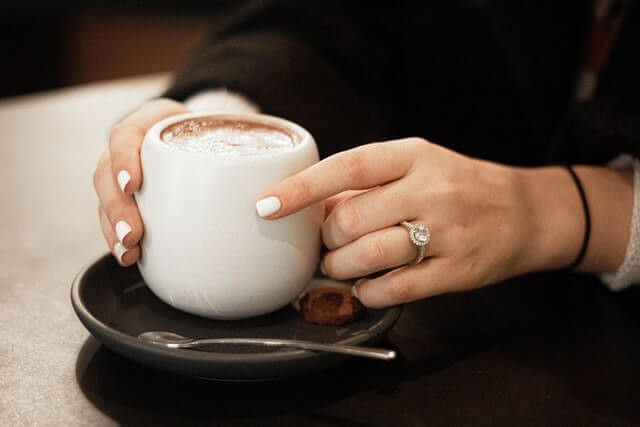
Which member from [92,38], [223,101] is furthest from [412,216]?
[92,38]

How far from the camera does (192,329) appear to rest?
54cm

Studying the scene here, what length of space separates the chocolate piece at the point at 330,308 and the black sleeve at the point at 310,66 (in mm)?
273

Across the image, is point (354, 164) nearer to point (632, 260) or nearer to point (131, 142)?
point (131, 142)

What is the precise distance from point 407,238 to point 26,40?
2594mm

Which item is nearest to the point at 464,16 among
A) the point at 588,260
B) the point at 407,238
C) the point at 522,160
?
the point at 522,160

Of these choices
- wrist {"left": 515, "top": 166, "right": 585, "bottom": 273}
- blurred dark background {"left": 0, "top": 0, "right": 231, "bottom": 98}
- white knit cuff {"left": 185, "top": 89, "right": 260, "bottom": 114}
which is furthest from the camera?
blurred dark background {"left": 0, "top": 0, "right": 231, "bottom": 98}

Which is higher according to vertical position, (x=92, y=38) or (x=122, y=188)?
(x=122, y=188)

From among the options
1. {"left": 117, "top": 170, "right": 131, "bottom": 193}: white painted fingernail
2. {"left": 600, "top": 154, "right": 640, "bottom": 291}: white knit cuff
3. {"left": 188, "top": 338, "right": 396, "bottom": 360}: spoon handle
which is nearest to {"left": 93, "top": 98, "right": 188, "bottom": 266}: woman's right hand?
{"left": 117, "top": 170, "right": 131, "bottom": 193}: white painted fingernail

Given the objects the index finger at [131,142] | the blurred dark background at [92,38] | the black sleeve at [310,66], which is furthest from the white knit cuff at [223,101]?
the blurred dark background at [92,38]

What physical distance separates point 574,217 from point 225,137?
0.34 metres

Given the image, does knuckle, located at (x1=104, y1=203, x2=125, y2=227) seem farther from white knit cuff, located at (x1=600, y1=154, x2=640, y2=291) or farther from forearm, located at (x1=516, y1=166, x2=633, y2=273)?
white knit cuff, located at (x1=600, y1=154, x2=640, y2=291)

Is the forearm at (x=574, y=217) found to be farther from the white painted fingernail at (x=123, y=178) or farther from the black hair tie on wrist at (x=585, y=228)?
→ the white painted fingernail at (x=123, y=178)

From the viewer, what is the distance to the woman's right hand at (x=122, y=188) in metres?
0.53

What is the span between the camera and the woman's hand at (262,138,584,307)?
532 millimetres
